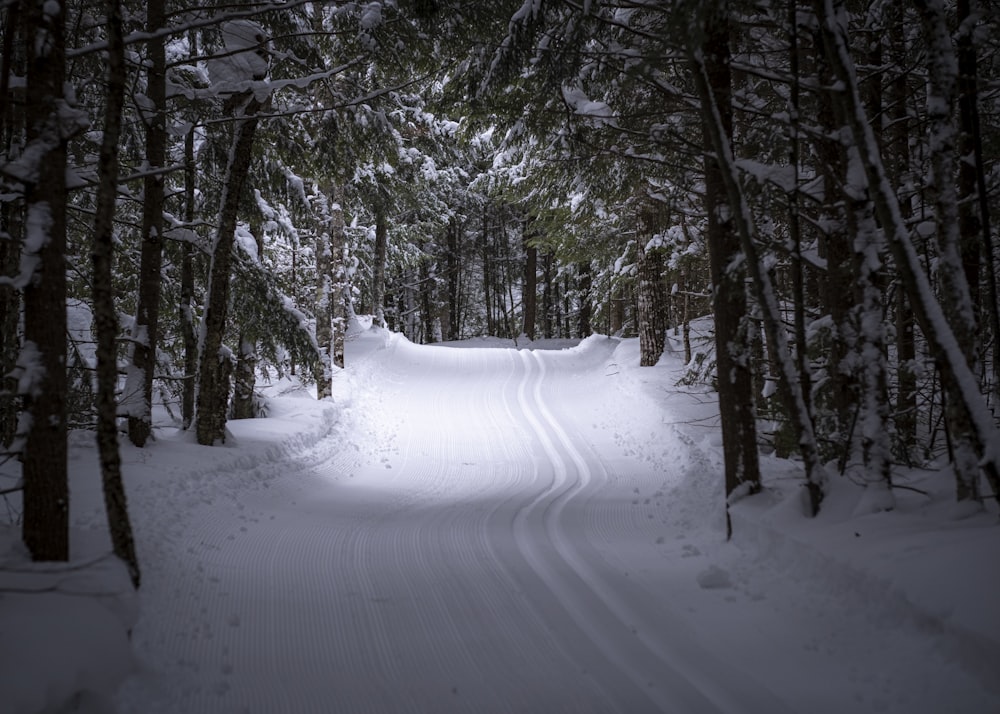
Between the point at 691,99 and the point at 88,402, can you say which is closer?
the point at 691,99

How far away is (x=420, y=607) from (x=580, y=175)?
273 inches

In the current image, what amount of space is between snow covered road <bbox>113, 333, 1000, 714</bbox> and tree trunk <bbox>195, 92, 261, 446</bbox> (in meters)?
1.26

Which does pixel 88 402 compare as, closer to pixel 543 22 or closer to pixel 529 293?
pixel 543 22

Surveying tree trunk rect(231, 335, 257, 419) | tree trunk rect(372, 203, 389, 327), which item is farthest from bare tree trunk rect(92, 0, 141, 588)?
tree trunk rect(372, 203, 389, 327)

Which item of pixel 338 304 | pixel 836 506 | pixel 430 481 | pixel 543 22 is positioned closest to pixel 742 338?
pixel 836 506

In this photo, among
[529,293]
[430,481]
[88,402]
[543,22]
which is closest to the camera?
[543,22]

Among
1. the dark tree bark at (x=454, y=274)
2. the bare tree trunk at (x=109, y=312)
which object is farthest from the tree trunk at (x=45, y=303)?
the dark tree bark at (x=454, y=274)

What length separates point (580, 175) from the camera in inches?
385

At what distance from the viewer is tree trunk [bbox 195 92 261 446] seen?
9382mm

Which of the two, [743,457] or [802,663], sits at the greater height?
[743,457]

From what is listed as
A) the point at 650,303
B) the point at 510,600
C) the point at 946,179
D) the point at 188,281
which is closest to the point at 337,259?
the point at 188,281

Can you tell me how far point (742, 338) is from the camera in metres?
7.02

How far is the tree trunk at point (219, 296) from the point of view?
9382 mm

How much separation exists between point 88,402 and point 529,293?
75.2 feet
